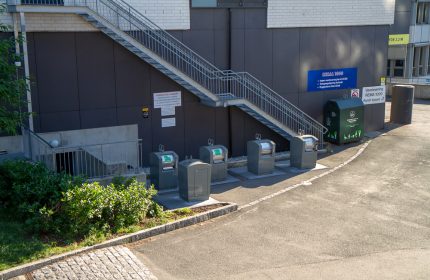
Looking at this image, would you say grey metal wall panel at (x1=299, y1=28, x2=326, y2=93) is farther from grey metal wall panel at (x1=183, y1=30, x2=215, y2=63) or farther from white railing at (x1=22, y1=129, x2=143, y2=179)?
white railing at (x1=22, y1=129, x2=143, y2=179)

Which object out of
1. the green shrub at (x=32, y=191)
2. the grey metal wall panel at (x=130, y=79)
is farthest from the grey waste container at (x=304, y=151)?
the green shrub at (x=32, y=191)

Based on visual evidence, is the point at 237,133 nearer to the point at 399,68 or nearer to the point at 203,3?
the point at 203,3

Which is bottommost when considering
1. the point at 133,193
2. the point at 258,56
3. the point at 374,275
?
Result: the point at 374,275

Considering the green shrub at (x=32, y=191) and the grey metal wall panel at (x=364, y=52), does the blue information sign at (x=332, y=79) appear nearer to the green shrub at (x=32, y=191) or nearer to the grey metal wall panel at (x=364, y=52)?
the grey metal wall panel at (x=364, y=52)

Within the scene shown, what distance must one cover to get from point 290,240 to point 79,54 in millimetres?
8352

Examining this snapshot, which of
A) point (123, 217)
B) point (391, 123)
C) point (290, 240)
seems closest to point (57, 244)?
point (123, 217)

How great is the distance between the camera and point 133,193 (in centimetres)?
1123

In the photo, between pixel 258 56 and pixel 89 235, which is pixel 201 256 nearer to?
pixel 89 235

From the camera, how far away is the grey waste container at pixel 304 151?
53.7 ft

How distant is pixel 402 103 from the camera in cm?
2331

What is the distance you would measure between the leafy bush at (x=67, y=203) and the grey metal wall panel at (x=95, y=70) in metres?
4.01

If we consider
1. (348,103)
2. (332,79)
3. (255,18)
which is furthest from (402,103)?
(255,18)

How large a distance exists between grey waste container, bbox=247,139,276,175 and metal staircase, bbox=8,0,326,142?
A: 163 cm

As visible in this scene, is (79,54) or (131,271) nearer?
(131,271)
